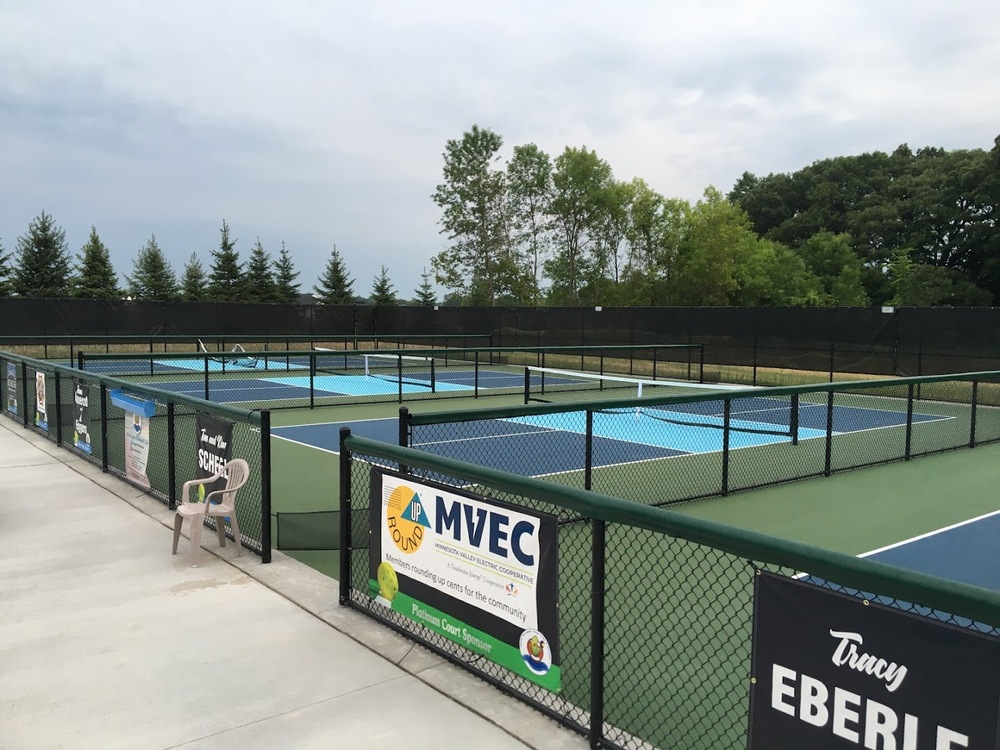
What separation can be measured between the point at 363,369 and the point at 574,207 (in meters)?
36.3

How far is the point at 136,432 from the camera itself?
9.14 meters

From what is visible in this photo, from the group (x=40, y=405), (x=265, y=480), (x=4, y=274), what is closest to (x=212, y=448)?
(x=265, y=480)

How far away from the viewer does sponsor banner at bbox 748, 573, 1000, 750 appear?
2.47 metres

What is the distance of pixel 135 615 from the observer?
5.63 metres

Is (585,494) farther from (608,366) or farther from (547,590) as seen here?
(608,366)

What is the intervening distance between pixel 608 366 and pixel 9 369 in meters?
22.3

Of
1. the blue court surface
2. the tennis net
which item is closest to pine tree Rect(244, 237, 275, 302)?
the tennis net

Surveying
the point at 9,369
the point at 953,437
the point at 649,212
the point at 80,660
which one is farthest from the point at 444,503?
the point at 649,212

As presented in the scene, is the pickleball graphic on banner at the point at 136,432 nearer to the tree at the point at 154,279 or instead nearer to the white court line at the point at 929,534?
the white court line at the point at 929,534

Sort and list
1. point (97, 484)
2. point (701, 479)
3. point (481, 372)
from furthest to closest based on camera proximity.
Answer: point (481, 372) < point (701, 479) < point (97, 484)

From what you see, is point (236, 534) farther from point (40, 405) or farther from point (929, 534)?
point (40, 405)

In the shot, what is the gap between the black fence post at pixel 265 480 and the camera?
→ 21.2ft

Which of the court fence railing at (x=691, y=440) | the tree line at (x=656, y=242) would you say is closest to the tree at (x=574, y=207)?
the tree line at (x=656, y=242)

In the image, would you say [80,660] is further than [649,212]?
No
